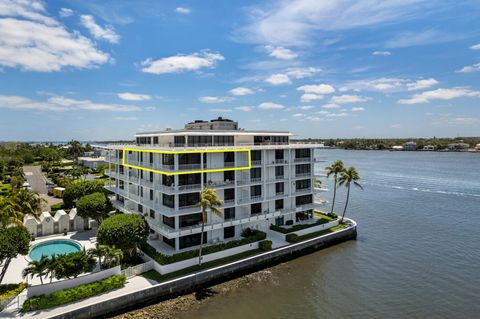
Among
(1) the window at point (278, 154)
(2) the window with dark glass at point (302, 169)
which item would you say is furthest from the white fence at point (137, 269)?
(2) the window with dark glass at point (302, 169)

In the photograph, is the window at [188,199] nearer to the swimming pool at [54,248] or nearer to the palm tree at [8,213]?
the swimming pool at [54,248]

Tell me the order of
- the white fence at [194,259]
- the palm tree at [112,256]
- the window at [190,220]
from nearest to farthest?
the palm tree at [112,256] < the white fence at [194,259] < the window at [190,220]


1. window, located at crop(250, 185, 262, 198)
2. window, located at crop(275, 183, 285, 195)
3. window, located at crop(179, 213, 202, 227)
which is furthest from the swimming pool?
window, located at crop(275, 183, 285, 195)

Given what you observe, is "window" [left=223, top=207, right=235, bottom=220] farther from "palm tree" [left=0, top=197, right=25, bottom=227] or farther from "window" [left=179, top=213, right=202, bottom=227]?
"palm tree" [left=0, top=197, right=25, bottom=227]

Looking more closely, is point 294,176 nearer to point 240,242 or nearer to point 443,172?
point 240,242

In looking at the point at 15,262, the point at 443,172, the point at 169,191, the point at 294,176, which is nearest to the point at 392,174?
the point at 443,172

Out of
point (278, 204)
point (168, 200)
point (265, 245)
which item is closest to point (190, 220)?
point (168, 200)
